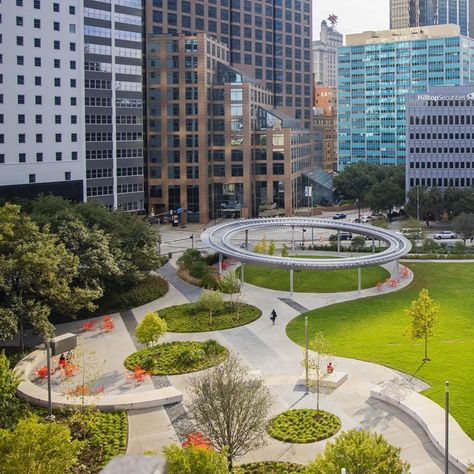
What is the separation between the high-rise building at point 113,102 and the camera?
118125 mm

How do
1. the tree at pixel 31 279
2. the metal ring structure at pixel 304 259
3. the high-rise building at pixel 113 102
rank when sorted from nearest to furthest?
the tree at pixel 31 279
the metal ring structure at pixel 304 259
the high-rise building at pixel 113 102

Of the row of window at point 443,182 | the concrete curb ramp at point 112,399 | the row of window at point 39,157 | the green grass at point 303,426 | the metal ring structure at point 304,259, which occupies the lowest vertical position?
the green grass at point 303,426

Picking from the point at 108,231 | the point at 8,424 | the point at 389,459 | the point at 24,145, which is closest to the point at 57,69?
the point at 24,145

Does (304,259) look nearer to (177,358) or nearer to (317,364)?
(177,358)

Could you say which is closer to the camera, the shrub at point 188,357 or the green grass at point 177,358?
the green grass at point 177,358

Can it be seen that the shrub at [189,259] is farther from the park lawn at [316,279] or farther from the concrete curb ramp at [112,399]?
the concrete curb ramp at [112,399]

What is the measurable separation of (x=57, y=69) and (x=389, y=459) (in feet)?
309

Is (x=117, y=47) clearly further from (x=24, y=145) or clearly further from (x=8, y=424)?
(x=8, y=424)

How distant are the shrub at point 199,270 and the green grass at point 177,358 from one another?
26.5 metres

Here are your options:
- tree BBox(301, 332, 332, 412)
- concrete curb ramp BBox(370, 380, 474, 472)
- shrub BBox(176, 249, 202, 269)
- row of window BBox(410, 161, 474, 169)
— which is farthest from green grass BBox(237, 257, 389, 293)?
row of window BBox(410, 161, 474, 169)

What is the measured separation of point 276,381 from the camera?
49.5m

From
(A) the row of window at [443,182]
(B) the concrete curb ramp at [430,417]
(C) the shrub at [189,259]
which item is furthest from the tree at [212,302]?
(A) the row of window at [443,182]

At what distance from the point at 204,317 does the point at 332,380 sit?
72.8ft

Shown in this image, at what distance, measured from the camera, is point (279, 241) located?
12412 cm
